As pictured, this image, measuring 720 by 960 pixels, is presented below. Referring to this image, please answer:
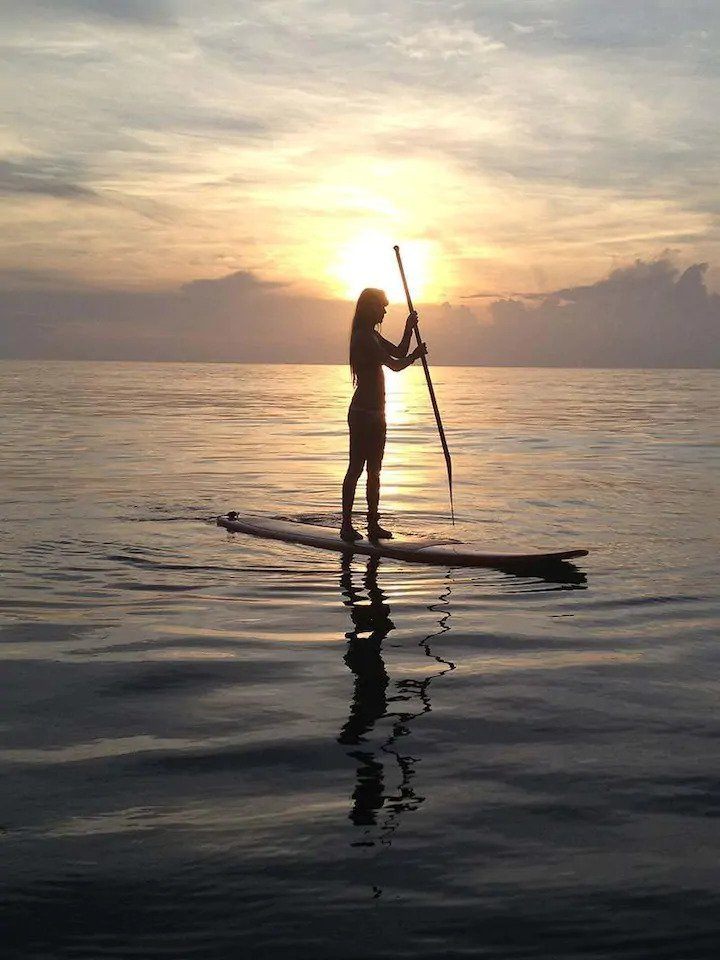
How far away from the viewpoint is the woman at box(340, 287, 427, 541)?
10.9 metres

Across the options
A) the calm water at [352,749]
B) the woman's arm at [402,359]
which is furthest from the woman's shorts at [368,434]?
the calm water at [352,749]

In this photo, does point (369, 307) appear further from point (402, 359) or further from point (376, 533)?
point (376, 533)

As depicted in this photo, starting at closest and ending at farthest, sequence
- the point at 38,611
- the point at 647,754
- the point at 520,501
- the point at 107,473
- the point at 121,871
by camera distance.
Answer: the point at 121,871, the point at 647,754, the point at 38,611, the point at 520,501, the point at 107,473

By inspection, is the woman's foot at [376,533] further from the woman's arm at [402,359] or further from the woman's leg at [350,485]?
the woman's arm at [402,359]

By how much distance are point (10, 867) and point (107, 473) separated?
15876 mm

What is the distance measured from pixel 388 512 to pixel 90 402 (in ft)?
138

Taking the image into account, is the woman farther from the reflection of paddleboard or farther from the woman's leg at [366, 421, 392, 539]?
the reflection of paddleboard

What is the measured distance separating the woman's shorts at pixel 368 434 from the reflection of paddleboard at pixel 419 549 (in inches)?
36.3

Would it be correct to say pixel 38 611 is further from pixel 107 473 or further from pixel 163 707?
pixel 107 473

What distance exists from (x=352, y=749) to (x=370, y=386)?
20.6 feet

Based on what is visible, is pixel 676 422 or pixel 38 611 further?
pixel 676 422

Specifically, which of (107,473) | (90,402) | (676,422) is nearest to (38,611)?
(107,473)

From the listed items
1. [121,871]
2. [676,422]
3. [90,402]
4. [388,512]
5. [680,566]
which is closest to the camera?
[121,871]

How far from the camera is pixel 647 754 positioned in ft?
17.0
